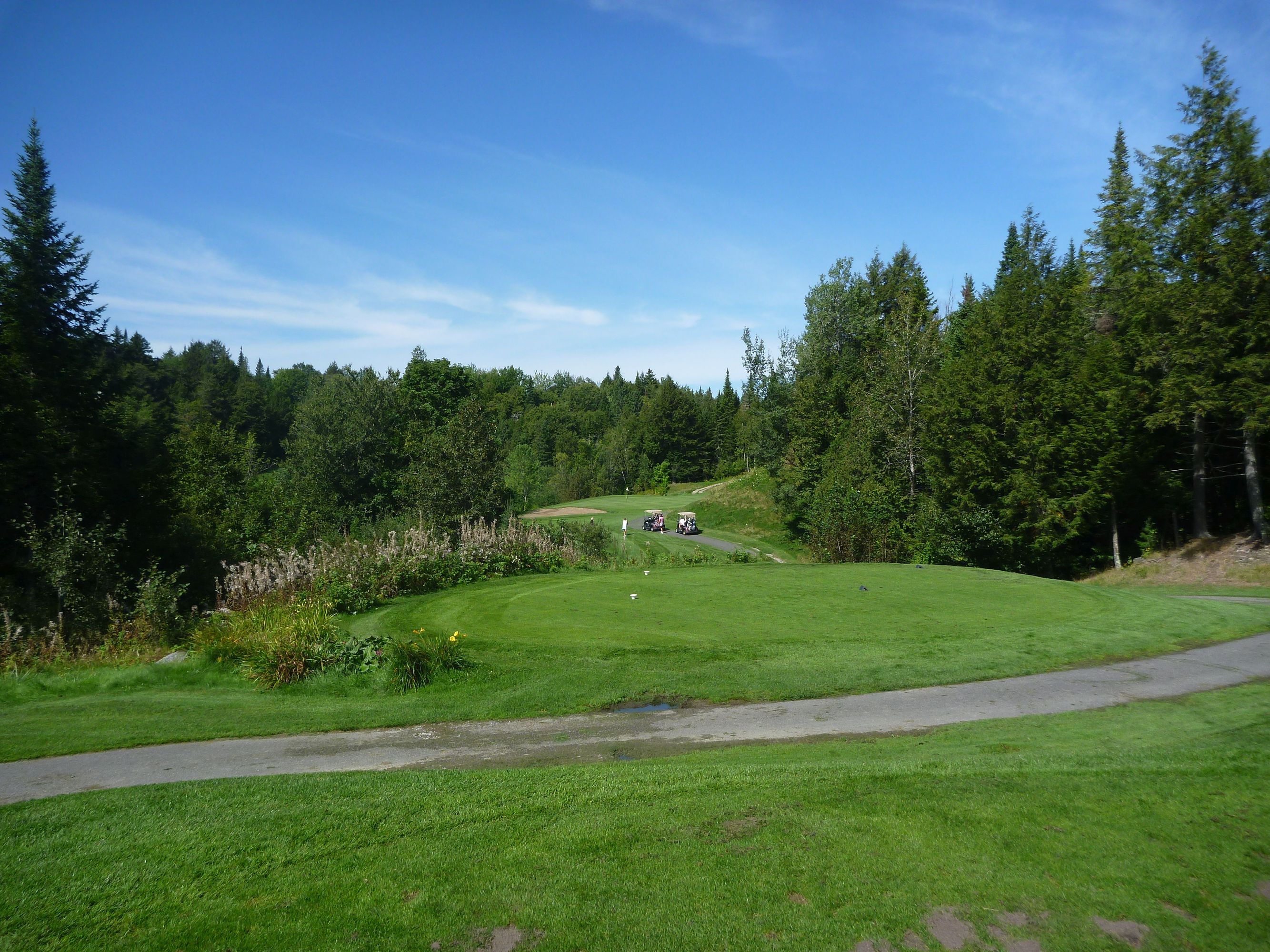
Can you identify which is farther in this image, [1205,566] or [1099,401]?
[1099,401]

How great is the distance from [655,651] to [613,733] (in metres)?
3.50

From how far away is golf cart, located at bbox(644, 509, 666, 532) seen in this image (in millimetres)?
52062

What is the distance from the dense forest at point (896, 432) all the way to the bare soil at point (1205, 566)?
842 millimetres

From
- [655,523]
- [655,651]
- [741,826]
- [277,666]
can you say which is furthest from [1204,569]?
[655,523]

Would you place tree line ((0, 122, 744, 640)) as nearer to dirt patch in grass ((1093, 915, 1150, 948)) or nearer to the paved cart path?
the paved cart path

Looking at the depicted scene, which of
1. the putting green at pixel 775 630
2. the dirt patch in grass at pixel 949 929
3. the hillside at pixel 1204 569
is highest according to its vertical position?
the dirt patch in grass at pixel 949 929

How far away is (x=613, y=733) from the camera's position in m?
9.05

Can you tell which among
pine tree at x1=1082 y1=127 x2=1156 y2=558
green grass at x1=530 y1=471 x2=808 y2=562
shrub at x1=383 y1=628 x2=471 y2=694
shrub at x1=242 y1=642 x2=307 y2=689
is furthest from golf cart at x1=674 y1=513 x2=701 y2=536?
shrub at x1=242 y1=642 x2=307 y2=689

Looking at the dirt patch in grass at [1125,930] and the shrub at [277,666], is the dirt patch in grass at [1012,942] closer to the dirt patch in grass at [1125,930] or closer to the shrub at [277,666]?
the dirt patch in grass at [1125,930]

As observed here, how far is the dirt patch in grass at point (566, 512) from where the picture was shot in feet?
205

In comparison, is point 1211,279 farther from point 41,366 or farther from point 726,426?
point 726,426

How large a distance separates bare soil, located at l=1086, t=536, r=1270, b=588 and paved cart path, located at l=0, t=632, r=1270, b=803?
16.3 metres

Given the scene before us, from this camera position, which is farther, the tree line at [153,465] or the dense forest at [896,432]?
the dense forest at [896,432]

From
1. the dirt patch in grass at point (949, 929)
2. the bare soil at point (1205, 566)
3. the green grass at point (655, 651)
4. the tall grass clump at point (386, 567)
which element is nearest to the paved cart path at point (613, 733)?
the green grass at point (655, 651)
